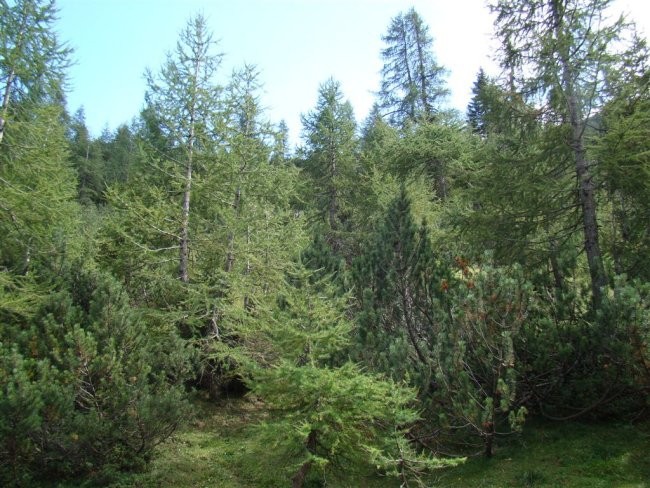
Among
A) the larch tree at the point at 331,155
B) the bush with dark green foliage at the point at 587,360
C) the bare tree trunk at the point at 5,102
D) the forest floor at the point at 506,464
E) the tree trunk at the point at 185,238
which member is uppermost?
the larch tree at the point at 331,155

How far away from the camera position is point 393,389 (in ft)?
19.9

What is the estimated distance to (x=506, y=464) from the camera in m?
7.52

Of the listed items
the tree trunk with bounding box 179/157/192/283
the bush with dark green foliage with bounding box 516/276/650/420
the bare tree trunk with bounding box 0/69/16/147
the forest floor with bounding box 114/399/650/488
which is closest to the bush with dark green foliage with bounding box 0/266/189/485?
the forest floor with bounding box 114/399/650/488

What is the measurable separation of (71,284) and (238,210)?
4.87 meters

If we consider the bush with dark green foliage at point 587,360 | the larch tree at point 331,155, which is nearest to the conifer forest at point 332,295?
the bush with dark green foliage at point 587,360

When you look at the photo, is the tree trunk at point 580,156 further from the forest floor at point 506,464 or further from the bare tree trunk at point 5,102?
the bare tree trunk at point 5,102

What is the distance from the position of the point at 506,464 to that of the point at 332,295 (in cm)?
459

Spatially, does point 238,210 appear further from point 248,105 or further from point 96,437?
point 96,437

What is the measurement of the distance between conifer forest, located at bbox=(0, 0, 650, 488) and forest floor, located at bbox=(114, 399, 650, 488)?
11cm

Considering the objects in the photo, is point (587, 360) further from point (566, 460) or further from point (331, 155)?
point (331, 155)

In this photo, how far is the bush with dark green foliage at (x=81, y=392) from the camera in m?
7.00

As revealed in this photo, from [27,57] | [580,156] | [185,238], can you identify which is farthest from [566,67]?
[27,57]

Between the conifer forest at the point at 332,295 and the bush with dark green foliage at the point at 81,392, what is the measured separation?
0.15 ft

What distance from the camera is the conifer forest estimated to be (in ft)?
22.5
